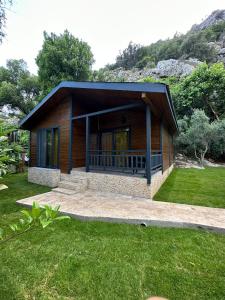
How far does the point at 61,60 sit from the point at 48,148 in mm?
13468

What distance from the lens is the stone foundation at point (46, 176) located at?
270 inches

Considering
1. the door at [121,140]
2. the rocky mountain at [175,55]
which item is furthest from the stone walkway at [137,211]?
the rocky mountain at [175,55]

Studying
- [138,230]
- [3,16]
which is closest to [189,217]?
[138,230]

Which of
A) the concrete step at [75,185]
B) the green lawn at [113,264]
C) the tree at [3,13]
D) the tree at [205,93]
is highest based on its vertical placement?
the tree at [205,93]

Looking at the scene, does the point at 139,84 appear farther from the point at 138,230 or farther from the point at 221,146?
the point at 221,146

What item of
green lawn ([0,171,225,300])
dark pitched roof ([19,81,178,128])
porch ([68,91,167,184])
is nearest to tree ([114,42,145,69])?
porch ([68,91,167,184])

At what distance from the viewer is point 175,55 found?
4206cm

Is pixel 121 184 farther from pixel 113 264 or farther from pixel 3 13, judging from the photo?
pixel 3 13

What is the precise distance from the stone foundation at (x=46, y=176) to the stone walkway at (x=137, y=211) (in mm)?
1716

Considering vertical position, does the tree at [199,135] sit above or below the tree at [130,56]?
below

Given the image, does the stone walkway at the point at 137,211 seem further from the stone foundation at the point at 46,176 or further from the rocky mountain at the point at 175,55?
the rocky mountain at the point at 175,55

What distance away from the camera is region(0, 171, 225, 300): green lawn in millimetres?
1868

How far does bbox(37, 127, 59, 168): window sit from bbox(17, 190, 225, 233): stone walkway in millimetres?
2784

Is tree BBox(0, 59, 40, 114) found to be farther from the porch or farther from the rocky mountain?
the porch
